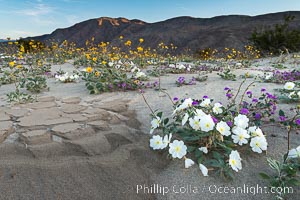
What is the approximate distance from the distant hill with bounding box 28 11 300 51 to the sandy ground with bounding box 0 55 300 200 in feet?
116

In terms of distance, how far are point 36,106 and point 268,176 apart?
2607 millimetres

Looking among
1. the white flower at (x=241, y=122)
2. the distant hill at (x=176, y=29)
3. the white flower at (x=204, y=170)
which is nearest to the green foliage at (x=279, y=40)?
the white flower at (x=241, y=122)

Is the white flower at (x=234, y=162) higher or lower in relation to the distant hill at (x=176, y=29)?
lower

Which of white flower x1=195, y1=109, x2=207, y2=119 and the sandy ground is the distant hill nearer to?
white flower x1=195, y1=109, x2=207, y2=119

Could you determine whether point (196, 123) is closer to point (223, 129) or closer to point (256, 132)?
point (223, 129)

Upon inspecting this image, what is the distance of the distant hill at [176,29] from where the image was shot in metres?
38.2

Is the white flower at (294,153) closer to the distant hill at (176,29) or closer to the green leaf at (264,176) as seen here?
the green leaf at (264,176)

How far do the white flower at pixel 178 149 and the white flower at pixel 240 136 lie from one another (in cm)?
41

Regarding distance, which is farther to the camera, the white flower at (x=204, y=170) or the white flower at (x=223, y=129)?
the white flower at (x=223, y=129)

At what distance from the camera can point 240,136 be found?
6.40ft

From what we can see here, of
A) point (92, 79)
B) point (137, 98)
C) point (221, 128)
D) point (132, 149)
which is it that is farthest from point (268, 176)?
point (92, 79)

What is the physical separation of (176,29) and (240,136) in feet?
155

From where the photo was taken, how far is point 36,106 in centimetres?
310

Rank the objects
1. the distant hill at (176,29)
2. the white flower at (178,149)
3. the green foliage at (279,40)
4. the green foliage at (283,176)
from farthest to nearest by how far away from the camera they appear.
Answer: the distant hill at (176,29) → the green foliage at (279,40) → the white flower at (178,149) → the green foliage at (283,176)
